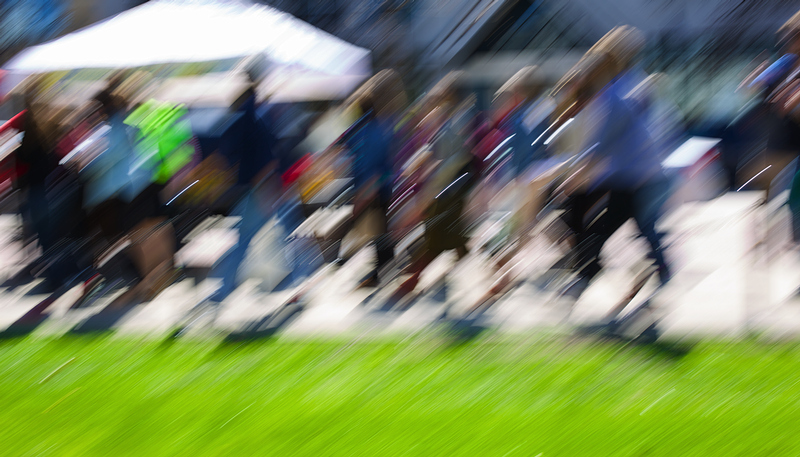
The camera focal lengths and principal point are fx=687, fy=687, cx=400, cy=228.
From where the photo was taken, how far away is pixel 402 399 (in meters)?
3.44

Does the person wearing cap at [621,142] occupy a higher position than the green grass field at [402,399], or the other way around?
the person wearing cap at [621,142]

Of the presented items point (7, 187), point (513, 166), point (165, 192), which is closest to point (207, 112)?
point (7, 187)

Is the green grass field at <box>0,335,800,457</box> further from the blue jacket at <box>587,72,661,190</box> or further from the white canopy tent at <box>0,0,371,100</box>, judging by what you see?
Result: the white canopy tent at <box>0,0,371,100</box>

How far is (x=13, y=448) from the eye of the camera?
10.3 feet

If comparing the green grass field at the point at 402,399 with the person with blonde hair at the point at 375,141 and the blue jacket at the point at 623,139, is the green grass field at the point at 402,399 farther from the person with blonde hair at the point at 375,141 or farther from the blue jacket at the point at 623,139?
the person with blonde hair at the point at 375,141

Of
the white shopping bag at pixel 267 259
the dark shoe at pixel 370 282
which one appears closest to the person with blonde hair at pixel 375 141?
the dark shoe at pixel 370 282

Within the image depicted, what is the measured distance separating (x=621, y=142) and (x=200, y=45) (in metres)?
3.34

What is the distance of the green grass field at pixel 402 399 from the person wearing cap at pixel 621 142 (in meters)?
0.89

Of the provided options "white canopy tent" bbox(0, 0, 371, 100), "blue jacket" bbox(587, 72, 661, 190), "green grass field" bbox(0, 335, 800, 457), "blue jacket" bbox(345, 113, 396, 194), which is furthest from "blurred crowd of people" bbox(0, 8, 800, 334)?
"green grass field" bbox(0, 335, 800, 457)

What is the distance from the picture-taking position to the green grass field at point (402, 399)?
304cm

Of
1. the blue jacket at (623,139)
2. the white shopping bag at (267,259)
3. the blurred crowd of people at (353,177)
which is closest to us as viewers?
the blue jacket at (623,139)

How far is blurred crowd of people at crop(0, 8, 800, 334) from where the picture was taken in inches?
184

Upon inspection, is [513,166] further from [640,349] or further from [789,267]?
[789,267]

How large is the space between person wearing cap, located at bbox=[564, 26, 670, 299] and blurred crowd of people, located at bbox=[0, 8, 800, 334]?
6cm
